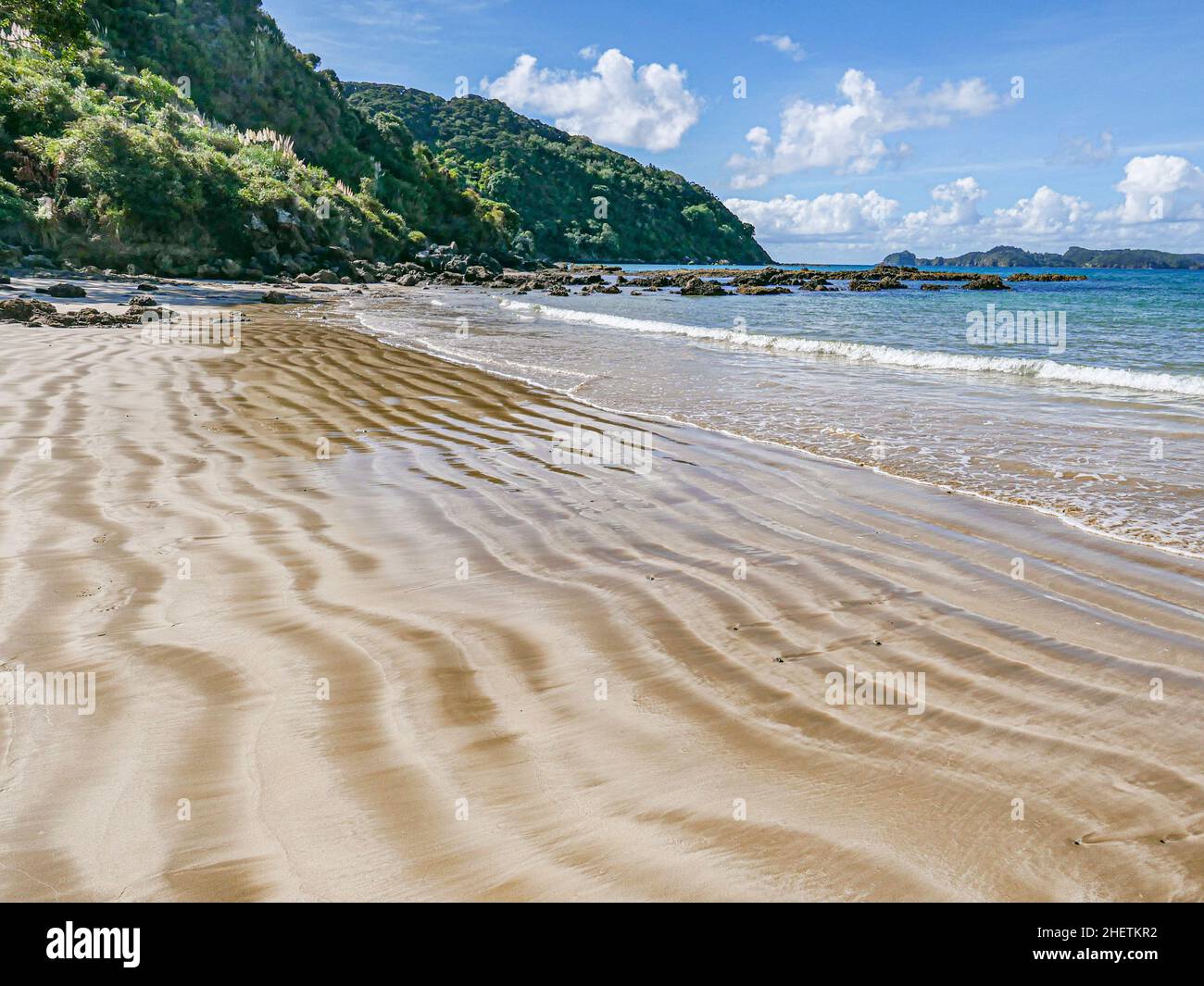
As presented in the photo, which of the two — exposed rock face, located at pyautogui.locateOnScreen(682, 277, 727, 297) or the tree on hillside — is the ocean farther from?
exposed rock face, located at pyautogui.locateOnScreen(682, 277, 727, 297)

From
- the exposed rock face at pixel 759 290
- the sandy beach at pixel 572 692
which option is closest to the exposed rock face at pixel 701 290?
the exposed rock face at pixel 759 290

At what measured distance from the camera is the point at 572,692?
3201mm

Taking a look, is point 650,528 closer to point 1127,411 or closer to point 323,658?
point 323,658

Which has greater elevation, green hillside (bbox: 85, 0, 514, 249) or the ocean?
green hillside (bbox: 85, 0, 514, 249)

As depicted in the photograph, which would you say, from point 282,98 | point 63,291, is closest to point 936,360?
point 63,291

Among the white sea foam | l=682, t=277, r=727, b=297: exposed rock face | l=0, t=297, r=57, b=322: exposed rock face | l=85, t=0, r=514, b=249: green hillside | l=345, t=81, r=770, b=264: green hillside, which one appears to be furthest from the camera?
l=345, t=81, r=770, b=264: green hillside

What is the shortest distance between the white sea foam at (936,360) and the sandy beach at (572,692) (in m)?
9.95

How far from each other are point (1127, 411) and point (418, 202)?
64.3 meters

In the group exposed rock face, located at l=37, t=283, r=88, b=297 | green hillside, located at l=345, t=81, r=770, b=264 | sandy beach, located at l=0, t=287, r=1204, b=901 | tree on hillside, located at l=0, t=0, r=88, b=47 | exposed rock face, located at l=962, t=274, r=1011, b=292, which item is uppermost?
green hillside, located at l=345, t=81, r=770, b=264

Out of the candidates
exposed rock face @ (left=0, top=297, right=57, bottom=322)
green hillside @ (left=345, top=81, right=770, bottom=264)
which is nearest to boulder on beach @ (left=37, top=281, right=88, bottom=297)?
exposed rock face @ (left=0, top=297, right=57, bottom=322)

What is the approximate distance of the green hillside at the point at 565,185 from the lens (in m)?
113

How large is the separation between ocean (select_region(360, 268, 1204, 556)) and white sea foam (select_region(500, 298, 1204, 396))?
0.05 meters

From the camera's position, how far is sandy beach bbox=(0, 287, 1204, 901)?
222 centimetres
